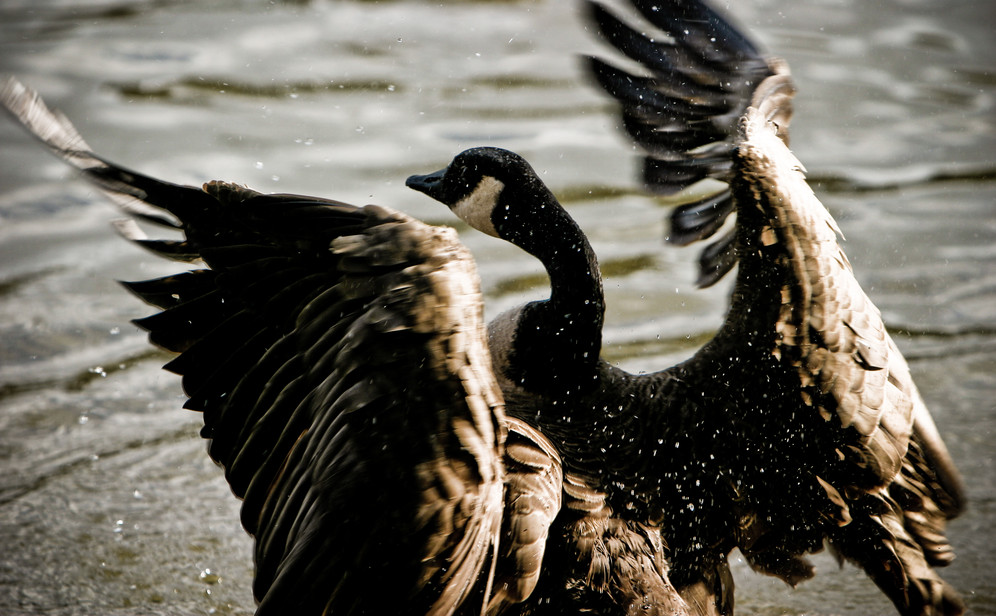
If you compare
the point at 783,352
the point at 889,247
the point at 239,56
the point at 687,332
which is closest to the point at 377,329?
the point at 783,352

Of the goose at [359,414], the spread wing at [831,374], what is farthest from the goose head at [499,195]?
the goose at [359,414]

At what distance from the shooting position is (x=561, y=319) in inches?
143

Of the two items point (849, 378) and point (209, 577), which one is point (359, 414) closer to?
point (849, 378)

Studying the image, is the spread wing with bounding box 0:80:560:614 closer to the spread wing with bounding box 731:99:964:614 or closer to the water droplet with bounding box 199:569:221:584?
the spread wing with bounding box 731:99:964:614

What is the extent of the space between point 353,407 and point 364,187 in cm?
522

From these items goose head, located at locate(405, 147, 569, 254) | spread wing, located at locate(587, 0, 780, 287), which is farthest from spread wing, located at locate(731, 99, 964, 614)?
goose head, located at locate(405, 147, 569, 254)

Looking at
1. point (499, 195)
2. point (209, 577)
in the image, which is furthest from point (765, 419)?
point (209, 577)

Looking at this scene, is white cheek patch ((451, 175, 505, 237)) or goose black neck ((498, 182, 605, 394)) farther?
white cheek patch ((451, 175, 505, 237))

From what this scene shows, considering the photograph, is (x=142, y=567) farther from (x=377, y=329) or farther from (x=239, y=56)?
(x=239, y=56)

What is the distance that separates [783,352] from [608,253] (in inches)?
141

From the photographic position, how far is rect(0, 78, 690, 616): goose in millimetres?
2619

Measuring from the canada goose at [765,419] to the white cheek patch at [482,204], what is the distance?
0.04 meters

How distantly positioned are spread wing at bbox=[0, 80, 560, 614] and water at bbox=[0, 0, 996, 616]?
1.55 m

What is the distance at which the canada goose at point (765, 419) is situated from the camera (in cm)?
357
